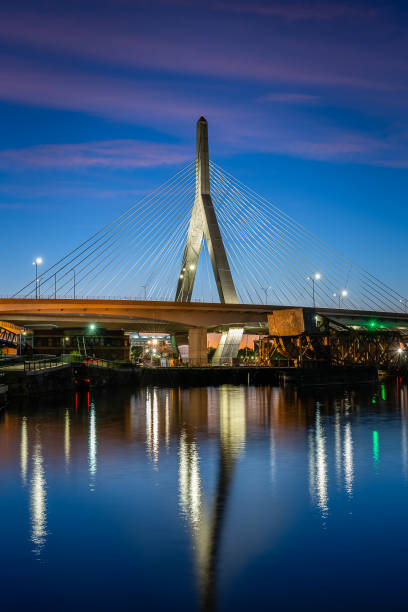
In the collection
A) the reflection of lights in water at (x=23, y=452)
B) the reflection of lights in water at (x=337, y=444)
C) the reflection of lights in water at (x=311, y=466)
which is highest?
the reflection of lights in water at (x=23, y=452)

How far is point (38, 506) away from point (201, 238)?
60.1m

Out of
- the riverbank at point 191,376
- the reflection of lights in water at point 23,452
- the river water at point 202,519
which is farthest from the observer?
the riverbank at point 191,376

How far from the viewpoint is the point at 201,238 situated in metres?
72.0

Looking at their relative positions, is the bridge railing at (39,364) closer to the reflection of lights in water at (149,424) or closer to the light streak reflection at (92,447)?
the reflection of lights in water at (149,424)

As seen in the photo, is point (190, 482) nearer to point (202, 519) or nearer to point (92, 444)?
point (202, 519)

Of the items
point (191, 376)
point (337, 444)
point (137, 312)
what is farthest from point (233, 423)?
point (137, 312)

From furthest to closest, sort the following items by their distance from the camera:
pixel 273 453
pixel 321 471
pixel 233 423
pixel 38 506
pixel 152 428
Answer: pixel 233 423 → pixel 152 428 → pixel 273 453 → pixel 321 471 → pixel 38 506

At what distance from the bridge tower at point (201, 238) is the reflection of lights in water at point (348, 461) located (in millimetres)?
40236

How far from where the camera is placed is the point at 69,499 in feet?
45.2

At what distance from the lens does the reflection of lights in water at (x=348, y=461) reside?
1538cm

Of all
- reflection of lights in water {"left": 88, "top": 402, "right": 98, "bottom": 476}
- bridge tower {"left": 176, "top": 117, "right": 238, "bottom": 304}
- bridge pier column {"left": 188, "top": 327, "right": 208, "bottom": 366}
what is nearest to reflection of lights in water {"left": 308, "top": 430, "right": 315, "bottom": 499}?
reflection of lights in water {"left": 88, "top": 402, "right": 98, "bottom": 476}

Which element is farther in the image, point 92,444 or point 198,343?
point 198,343

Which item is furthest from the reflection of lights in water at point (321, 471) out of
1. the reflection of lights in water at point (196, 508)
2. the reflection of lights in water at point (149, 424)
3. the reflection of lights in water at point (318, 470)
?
the reflection of lights in water at point (149, 424)

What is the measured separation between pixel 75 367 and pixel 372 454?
33101mm
